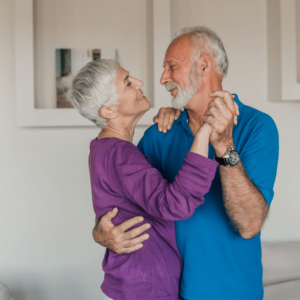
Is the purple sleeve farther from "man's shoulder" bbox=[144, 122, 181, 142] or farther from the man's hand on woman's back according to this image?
"man's shoulder" bbox=[144, 122, 181, 142]

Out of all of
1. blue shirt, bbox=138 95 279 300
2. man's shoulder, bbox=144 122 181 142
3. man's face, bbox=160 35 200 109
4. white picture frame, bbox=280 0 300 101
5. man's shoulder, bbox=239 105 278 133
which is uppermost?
white picture frame, bbox=280 0 300 101

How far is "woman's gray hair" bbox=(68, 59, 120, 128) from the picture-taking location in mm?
1234

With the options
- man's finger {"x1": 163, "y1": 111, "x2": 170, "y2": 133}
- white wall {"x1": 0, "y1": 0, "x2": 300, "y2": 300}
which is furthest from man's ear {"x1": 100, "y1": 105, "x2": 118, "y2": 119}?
white wall {"x1": 0, "y1": 0, "x2": 300, "y2": 300}

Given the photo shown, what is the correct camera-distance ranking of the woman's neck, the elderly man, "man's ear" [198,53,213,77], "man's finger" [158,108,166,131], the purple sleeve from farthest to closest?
"man's finger" [158,108,166,131] < "man's ear" [198,53,213,77] < the woman's neck < the elderly man < the purple sleeve

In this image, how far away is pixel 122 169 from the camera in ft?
3.60

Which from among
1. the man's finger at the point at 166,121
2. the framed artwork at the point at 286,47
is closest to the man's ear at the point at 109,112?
the man's finger at the point at 166,121

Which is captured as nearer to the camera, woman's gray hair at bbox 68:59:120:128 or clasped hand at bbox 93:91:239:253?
clasped hand at bbox 93:91:239:253

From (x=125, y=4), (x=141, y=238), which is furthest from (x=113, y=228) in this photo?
(x=125, y=4)

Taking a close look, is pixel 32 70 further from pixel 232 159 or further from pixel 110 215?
pixel 232 159

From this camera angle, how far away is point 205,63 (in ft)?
4.75

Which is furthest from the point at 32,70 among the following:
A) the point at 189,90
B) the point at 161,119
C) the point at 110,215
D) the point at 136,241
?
the point at 136,241

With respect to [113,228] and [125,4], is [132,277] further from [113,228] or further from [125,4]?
[125,4]

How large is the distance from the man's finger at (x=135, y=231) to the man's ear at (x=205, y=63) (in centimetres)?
67

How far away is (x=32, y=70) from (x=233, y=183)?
5.43 feet
